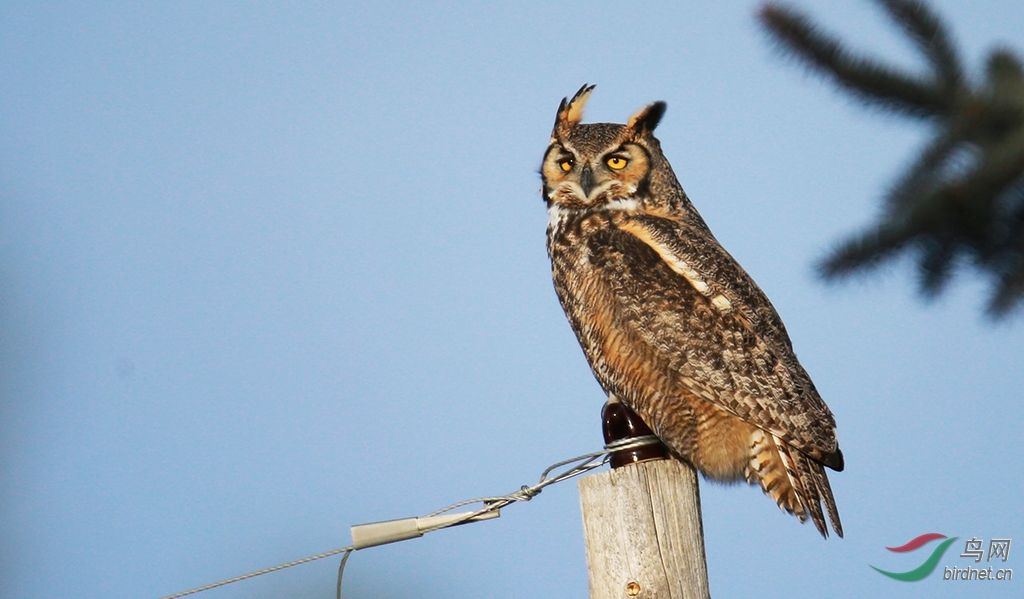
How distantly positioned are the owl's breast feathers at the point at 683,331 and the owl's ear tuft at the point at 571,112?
585 millimetres

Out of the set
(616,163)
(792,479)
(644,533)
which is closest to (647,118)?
(616,163)

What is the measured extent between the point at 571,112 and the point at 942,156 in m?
2.14

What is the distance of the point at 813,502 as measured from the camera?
2.71 metres

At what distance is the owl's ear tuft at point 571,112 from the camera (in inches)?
146

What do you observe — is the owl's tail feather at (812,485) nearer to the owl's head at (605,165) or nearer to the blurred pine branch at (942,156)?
the blurred pine branch at (942,156)

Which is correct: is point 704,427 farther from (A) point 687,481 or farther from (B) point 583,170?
(B) point 583,170

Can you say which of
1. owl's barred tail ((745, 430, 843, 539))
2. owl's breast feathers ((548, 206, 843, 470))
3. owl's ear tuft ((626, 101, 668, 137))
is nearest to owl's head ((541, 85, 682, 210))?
owl's ear tuft ((626, 101, 668, 137))

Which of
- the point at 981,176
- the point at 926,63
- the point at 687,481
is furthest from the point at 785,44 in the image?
the point at 687,481

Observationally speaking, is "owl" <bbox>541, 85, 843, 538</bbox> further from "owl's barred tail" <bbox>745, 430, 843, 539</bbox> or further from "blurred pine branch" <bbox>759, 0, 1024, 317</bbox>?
"blurred pine branch" <bbox>759, 0, 1024, 317</bbox>

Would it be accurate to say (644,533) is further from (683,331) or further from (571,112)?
(571,112)

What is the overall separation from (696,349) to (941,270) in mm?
1041

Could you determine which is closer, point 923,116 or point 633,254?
point 923,116

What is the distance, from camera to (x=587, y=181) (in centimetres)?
344

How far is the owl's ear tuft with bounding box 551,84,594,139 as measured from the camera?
3701 millimetres
